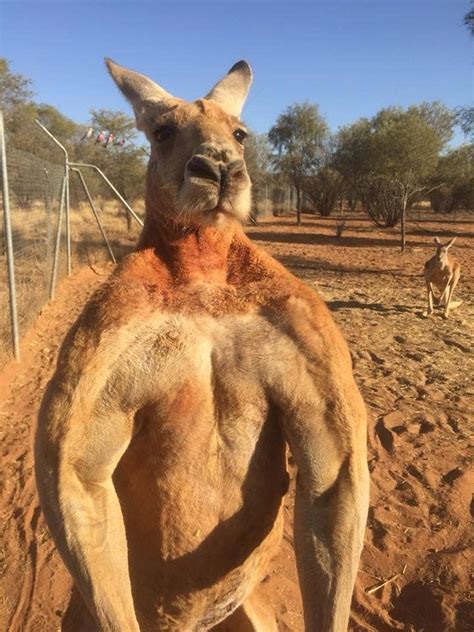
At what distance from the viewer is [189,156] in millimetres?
1745

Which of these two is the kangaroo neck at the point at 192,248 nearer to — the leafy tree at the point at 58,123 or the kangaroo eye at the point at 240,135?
the kangaroo eye at the point at 240,135

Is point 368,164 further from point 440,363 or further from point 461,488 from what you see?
point 461,488

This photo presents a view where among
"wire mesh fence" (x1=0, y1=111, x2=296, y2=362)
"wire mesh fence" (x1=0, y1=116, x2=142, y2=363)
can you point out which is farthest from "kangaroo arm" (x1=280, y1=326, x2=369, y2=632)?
"wire mesh fence" (x1=0, y1=116, x2=142, y2=363)

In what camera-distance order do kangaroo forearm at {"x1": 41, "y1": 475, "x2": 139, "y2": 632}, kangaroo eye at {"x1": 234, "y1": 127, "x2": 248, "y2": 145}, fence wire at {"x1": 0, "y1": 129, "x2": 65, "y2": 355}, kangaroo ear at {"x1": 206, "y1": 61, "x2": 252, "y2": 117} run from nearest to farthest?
kangaroo forearm at {"x1": 41, "y1": 475, "x2": 139, "y2": 632}, kangaroo eye at {"x1": 234, "y1": 127, "x2": 248, "y2": 145}, kangaroo ear at {"x1": 206, "y1": 61, "x2": 252, "y2": 117}, fence wire at {"x1": 0, "y1": 129, "x2": 65, "y2": 355}

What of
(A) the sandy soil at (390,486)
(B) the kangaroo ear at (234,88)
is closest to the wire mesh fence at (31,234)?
(A) the sandy soil at (390,486)

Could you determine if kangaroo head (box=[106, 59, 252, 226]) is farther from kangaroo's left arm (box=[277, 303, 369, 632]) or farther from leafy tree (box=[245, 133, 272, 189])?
leafy tree (box=[245, 133, 272, 189])

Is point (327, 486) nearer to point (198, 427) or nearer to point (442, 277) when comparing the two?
point (198, 427)

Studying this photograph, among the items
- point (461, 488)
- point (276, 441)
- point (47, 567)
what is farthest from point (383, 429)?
point (276, 441)

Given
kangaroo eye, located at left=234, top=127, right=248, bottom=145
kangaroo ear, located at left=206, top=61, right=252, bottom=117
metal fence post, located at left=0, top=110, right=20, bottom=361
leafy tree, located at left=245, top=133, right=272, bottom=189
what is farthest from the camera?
leafy tree, located at left=245, top=133, right=272, bottom=189

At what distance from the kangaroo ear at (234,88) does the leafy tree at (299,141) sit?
34.0 meters

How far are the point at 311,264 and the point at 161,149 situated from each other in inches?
646

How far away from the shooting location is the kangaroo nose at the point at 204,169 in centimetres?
163

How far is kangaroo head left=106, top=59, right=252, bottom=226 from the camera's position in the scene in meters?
1.64

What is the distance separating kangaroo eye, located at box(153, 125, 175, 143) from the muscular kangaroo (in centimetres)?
21
